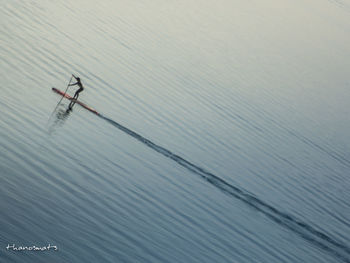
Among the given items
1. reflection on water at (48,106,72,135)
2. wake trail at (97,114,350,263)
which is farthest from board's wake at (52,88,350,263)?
reflection on water at (48,106,72,135)

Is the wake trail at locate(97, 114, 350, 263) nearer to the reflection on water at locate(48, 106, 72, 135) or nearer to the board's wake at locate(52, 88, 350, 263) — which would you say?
the board's wake at locate(52, 88, 350, 263)

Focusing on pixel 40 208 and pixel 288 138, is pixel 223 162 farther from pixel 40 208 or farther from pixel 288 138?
pixel 40 208

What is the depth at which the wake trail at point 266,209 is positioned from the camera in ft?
143

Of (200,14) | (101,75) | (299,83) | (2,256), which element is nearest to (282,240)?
(2,256)

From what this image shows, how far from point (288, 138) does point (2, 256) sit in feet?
146

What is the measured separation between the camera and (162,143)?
47.5 meters

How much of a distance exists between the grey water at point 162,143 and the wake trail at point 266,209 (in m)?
0.14

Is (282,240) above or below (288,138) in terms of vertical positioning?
below

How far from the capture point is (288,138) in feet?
209

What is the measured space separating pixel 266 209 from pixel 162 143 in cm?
1062

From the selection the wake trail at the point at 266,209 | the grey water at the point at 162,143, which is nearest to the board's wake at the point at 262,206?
the wake trail at the point at 266,209

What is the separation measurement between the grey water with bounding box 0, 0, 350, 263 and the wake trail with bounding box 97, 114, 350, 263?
142 mm

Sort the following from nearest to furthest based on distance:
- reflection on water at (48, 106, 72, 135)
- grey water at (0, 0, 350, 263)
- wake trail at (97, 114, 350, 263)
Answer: grey water at (0, 0, 350, 263) < reflection on water at (48, 106, 72, 135) < wake trail at (97, 114, 350, 263)

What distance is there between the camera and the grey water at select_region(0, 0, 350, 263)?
32.3 m
